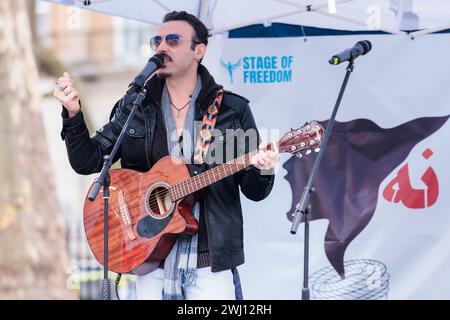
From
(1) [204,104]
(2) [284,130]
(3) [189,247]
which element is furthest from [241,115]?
(2) [284,130]

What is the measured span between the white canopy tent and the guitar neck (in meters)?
1.54

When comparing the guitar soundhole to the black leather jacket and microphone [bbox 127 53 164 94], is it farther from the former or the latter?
microphone [bbox 127 53 164 94]

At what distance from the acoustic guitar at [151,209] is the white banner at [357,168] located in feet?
4.87

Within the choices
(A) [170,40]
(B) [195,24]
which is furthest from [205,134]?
(B) [195,24]

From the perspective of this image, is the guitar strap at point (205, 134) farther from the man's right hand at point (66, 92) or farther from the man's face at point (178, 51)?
the man's right hand at point (66, 92)

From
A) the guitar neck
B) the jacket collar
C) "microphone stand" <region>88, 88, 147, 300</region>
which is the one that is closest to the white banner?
the jacket collar

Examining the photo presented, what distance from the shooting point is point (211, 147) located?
547cm

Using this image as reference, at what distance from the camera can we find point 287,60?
695 centimetres

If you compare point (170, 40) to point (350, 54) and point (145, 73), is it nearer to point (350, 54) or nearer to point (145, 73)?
point (145, 73)

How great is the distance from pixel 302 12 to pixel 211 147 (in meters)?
1.63

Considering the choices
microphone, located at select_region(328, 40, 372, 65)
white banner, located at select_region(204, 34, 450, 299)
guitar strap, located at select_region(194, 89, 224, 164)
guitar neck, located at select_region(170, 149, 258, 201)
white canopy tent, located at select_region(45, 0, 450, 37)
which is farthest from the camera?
white banner, located at select_region(204, 34, 450, 299)

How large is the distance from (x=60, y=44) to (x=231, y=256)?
24337 millimetres

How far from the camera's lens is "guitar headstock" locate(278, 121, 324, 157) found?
5.21 meters

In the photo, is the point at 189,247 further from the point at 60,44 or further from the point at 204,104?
the point at 60,44
